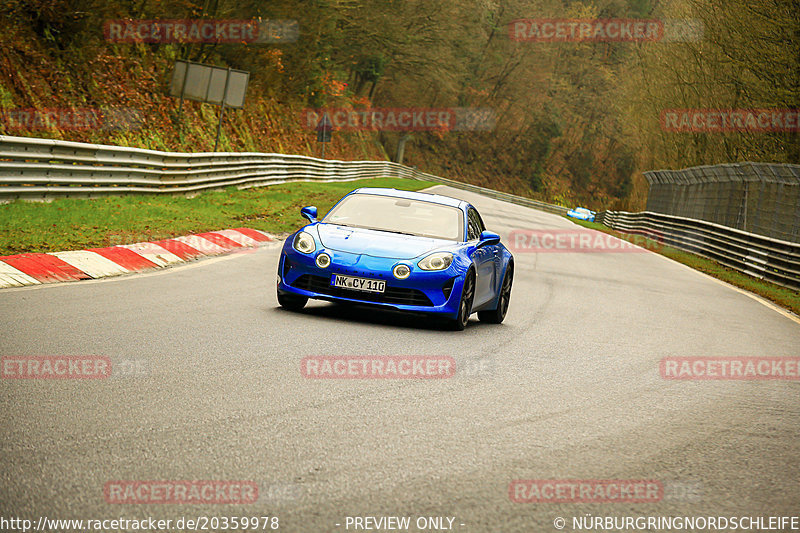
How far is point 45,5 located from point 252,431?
2322cm

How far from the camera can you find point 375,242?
32.0 ft

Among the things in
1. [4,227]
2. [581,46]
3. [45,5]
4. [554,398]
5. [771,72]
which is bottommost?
[4,227]

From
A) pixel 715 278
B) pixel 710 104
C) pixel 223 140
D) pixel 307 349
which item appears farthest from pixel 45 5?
pixel 710 104

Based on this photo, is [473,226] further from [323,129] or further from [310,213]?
[323,129]

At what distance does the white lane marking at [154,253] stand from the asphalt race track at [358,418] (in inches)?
95.0

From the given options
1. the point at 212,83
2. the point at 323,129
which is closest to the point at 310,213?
the point at 212,83

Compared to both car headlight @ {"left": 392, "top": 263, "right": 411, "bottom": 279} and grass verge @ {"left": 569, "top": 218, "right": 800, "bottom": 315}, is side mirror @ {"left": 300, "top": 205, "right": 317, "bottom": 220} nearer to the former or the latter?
car headlight @ {"left": 392, "top": 263, "right": 411, "bottom": 279}

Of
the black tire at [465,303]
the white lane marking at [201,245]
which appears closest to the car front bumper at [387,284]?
the black tire at [465,303]

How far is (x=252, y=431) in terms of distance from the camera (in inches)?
201

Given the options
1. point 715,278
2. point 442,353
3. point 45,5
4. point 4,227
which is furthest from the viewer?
point 45,5

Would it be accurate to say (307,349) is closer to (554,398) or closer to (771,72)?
(554,398)

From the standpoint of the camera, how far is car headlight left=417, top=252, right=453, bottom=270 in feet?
31.2

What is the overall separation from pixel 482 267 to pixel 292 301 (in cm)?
209

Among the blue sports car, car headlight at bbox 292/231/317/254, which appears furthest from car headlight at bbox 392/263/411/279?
car headlight at bbox 292/231/317/254
